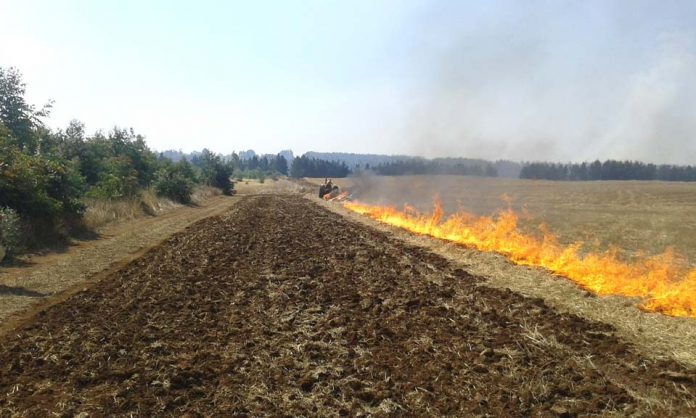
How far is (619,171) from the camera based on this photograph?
108m

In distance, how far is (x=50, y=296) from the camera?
370 inches

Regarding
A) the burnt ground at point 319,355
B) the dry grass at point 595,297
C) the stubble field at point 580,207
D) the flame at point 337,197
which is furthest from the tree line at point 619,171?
the burnt ground at point 319,355

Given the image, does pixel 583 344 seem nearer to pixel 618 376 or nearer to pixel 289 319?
pixel 618 376

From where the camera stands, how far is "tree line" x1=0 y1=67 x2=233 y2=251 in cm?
1444

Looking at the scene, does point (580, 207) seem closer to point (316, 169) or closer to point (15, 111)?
point (15, 111)

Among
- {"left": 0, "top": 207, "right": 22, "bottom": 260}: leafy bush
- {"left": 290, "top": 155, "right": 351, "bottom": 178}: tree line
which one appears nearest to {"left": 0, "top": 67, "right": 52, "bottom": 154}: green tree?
{"left": 0, "top": 207, "right": 22, "bottom": 260}: leafy bush

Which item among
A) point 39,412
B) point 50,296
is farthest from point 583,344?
point 50,296

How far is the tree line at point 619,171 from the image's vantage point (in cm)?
10388

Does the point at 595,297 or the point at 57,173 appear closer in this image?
the point at 595,297

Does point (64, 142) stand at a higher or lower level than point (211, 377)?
higher

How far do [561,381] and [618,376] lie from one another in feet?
2.58

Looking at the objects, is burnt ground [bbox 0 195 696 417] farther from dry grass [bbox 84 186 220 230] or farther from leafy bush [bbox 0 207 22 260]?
dry grass [bbox 84 186 220 230]

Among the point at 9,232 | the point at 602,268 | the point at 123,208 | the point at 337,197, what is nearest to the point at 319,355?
the point at 602,268

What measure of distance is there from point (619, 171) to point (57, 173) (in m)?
120
